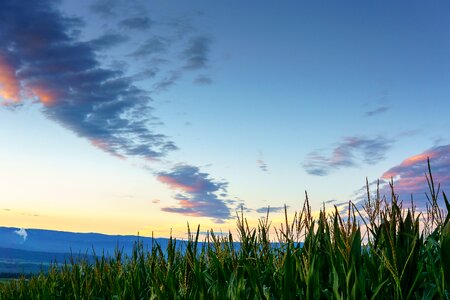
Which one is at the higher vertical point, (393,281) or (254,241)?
(254,241)

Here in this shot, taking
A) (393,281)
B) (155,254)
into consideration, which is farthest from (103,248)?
(393,281)

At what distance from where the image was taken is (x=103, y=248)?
34.8 feet

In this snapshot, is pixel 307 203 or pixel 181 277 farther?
pixel 181 277

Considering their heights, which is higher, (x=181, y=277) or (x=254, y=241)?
(x=254, y=241)

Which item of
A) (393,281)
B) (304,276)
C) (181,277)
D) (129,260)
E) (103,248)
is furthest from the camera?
(103,248)

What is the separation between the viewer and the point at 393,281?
4855 mm

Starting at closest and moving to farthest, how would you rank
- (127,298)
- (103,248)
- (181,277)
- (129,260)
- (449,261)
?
1. (449,261)
2. (181,277)
3. (127,298)
4. (129,260)
5. (103,248)

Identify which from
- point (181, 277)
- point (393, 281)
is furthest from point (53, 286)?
point (393, 281)

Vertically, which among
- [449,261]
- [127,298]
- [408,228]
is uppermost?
[408,228]

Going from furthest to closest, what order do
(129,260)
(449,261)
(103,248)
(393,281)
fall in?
(103,248), (129,260), (393,281), (449,261)

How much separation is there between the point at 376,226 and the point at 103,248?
22.2ft

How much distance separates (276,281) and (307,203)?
990 millimetres

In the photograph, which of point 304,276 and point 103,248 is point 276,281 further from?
point 103,248

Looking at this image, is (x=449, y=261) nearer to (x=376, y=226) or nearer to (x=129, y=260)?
(x=376, y=226)
